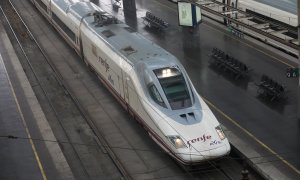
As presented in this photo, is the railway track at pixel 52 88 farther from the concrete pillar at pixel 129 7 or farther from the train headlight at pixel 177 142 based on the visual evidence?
the concrete pillar at pixel 129 7

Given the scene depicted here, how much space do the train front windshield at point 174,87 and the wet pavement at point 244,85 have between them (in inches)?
123

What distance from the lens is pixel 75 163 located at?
21.7m

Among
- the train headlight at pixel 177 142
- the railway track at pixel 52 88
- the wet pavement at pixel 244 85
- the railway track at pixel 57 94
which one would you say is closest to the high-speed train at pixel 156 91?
the train headlight at pixel 177 142

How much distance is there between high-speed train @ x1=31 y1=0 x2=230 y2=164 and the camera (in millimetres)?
19578

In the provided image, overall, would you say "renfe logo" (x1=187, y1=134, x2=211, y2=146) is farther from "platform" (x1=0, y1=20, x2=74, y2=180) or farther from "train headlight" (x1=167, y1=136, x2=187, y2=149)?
"platform" (x1=0, y1=20, x2=74, y2=180)

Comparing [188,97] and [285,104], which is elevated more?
[188,97]

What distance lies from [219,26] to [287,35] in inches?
304

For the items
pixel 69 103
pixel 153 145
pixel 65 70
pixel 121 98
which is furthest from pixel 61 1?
pixel 153 145

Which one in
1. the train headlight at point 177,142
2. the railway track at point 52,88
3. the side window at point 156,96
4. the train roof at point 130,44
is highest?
the train roof at point 130,44

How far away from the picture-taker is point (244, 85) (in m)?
27.8

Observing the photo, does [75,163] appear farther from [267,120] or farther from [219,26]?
[219,26]

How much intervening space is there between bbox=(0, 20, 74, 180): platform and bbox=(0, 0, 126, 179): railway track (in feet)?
2.64

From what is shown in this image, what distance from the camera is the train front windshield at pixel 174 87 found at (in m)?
21.2

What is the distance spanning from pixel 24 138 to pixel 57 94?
6.24 meters
